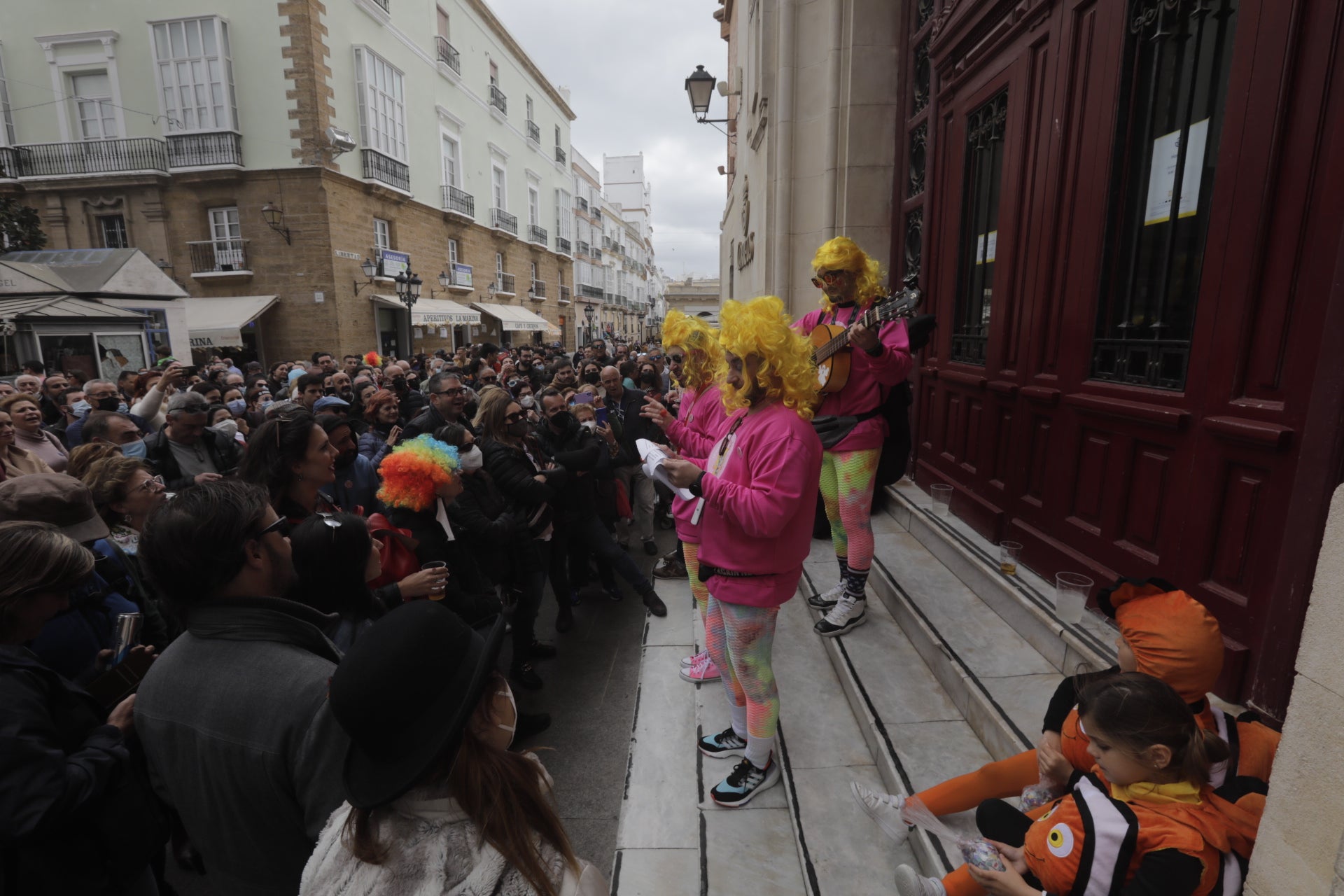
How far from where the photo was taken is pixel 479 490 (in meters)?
3.68

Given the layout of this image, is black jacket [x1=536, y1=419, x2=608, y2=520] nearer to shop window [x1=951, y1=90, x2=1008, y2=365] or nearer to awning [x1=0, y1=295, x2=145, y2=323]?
shop window [x1=951, y1=90, x2=1008, y2=365]

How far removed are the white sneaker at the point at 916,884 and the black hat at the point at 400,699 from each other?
5.51ft

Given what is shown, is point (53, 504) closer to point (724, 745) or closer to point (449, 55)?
point (724, 745)

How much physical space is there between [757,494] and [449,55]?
87.7 ft

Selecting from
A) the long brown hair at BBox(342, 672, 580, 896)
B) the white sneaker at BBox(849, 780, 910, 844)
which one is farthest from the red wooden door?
the long brown hair at BBox(342, 672, 580, 896)

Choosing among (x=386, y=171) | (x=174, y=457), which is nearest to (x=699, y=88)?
(x=174, y=457)

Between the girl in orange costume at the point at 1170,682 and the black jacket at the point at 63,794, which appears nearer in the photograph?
the black jacket at the point at 63,794

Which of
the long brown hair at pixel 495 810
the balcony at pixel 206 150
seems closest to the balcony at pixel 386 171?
the balcony at pixel 206 150

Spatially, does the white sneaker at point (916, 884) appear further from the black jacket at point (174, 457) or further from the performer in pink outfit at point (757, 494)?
the black jacket at point (174, 457)

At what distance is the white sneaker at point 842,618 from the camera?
11.4 ft

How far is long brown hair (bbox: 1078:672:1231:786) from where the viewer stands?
143cm

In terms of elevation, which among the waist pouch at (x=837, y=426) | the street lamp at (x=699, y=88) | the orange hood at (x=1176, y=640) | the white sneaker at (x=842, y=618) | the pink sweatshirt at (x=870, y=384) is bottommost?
the white sneaker at (x=842, y=618)

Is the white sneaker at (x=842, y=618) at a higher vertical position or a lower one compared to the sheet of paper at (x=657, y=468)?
lower

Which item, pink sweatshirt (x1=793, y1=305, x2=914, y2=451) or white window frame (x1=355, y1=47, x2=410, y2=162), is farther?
white window frame (x1=355, y1=47, x2=410, y2=162)
